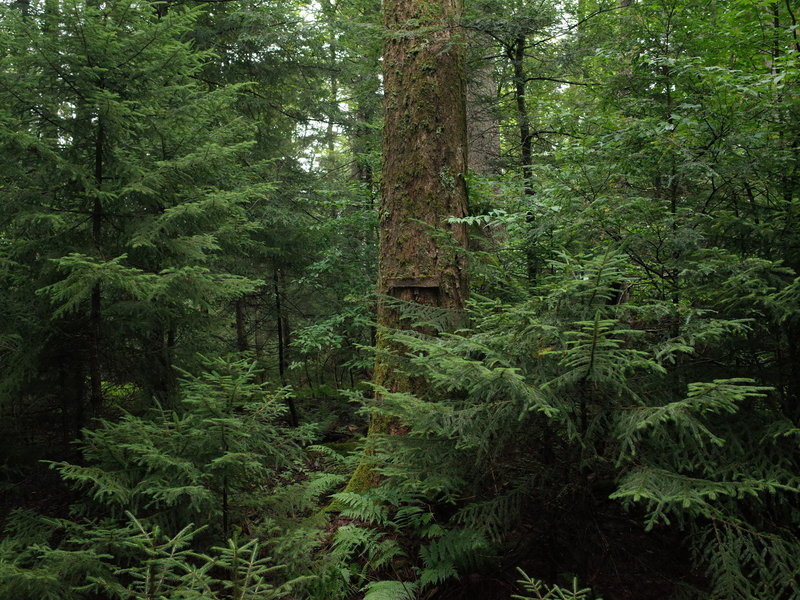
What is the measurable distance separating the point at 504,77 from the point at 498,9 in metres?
1.12

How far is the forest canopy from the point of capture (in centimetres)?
242

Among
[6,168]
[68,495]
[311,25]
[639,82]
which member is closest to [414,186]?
[639,82]

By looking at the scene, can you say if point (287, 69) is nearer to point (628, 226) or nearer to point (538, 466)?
point (628, 226)

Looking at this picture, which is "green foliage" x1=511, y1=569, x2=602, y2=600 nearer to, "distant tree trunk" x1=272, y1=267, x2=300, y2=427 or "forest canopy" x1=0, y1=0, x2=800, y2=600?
"forest canopy" x1=0, y1=0, x2=800, y2=600

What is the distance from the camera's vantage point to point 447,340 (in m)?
3.06

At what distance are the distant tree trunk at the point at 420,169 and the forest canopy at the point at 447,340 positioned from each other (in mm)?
28

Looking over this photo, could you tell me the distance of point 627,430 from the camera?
220 cm

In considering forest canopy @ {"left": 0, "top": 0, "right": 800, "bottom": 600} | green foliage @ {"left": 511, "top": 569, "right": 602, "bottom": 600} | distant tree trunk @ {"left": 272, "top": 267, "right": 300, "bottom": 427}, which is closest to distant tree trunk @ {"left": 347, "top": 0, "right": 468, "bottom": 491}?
forest canopy @ {"left": 0, "top": 0, "right": 800, "bottom": 600}

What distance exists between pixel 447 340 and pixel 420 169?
6.49 ft

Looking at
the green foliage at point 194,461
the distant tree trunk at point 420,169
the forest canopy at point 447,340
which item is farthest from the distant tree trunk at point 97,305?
the distant tree trunk at point 420,169

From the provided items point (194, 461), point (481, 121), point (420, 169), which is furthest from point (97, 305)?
point (481, 121)

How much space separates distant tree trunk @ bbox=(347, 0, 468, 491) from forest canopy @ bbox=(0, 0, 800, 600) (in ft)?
0.09

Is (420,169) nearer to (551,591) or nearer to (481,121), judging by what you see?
(551,591)

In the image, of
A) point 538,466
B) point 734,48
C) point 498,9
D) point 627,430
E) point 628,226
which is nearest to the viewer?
point 627,430
